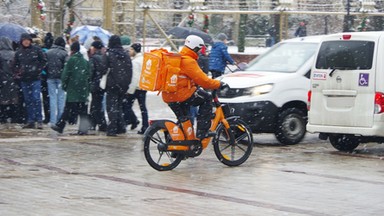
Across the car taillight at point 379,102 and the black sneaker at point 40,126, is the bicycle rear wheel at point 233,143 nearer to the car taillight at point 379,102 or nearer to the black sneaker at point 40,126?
the car taillight at point 379,102

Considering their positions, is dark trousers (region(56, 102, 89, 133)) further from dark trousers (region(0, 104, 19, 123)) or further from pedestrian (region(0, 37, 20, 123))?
dark trousers (region(0, 104, 19, 123))

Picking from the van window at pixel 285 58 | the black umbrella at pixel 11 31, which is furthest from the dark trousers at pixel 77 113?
the black umbrella at pixel 11 31

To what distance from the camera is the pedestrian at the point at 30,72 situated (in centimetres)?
1686

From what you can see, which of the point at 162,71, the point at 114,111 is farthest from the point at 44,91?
the point at 162,71

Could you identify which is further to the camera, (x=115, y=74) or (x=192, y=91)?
(x=115, y=74)

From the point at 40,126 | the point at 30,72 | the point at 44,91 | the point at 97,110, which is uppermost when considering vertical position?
the point at 30,72

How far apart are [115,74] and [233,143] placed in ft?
12.9

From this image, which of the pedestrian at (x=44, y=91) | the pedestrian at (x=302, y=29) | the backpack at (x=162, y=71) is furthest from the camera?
the pedestrian at (x=302, y=29)

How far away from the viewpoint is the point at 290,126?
1553 cm

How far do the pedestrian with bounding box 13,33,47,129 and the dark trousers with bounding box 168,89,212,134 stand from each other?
5.25 metres

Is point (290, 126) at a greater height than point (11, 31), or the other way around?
point (11, 31)

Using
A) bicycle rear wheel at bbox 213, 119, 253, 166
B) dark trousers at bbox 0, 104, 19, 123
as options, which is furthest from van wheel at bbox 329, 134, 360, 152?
dark trousers at bbox 0, 104, 19, 123

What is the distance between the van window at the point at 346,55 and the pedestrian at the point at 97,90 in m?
3.96

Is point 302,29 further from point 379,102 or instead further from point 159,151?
point 159,151
